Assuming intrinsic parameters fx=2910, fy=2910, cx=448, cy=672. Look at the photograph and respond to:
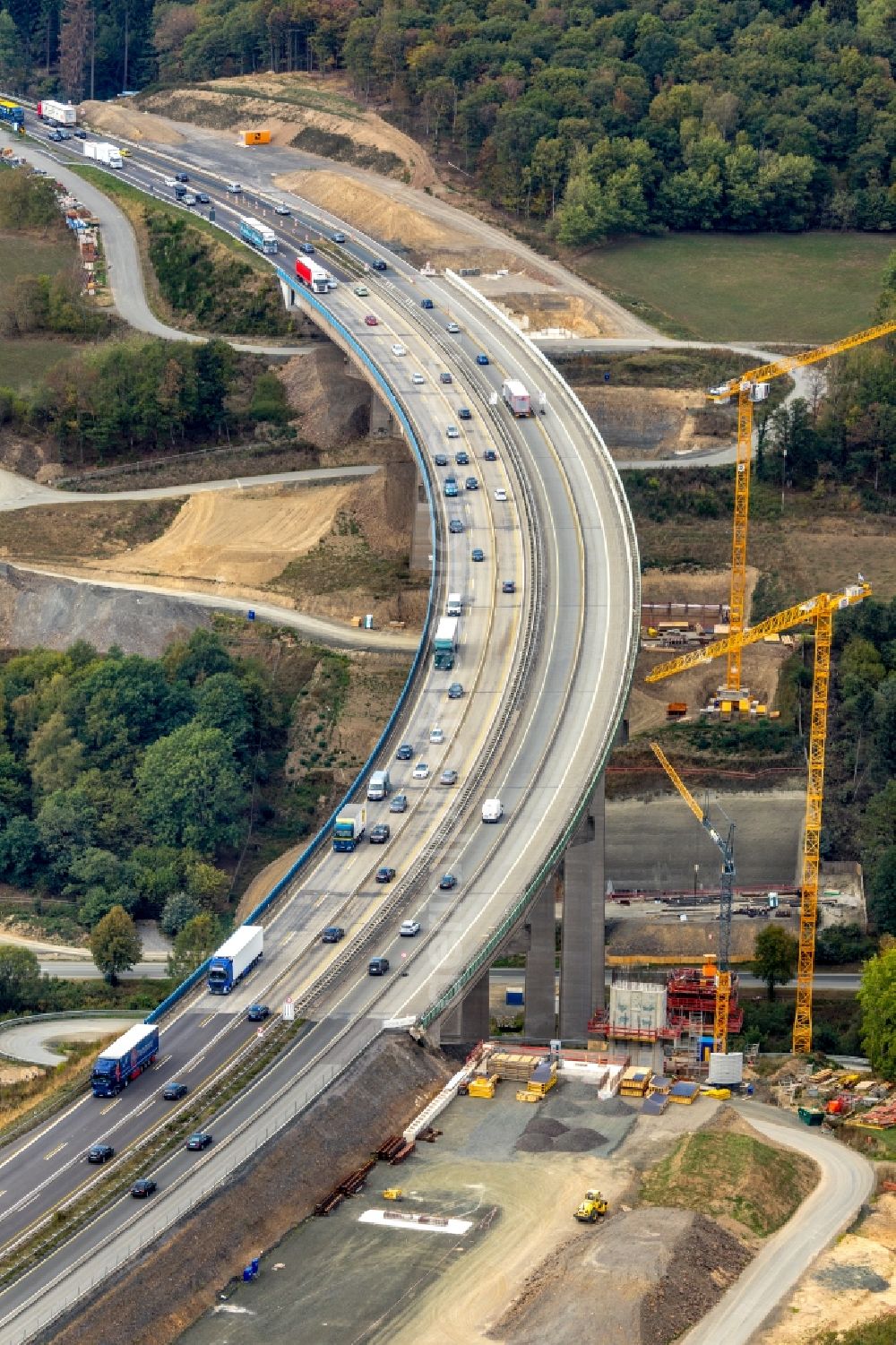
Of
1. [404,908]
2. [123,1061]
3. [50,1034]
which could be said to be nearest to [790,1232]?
[123,1061]

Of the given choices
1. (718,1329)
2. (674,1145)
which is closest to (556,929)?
(674,1145)

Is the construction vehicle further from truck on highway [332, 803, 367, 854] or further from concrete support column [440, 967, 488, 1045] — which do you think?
truck on highway [332, 803, 367, 854]

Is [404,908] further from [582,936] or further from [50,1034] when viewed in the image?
[50,1034]

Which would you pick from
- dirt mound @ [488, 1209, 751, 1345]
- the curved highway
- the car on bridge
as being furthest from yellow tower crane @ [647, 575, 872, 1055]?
the car on bridge

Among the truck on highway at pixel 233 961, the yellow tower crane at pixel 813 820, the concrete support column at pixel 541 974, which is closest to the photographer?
the truck on highway at pixel 233 961

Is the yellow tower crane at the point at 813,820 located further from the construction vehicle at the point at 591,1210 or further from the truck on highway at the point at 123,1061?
the truck on highway at the point at 123,1061

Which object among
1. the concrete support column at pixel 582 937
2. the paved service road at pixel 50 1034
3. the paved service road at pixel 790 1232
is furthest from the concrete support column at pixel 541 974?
the paved service road at pixel 50 1034
